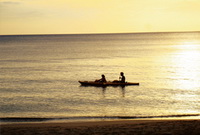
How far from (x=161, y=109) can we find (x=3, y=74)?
24.5 m

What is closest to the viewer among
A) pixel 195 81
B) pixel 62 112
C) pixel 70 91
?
pixel 62 112

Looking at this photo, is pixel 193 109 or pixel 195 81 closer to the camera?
pixel 193 109

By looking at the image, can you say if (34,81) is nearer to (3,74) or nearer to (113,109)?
(3,74)

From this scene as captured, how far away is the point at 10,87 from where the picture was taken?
102ft

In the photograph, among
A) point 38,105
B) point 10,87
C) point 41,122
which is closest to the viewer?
Result: point 41,122

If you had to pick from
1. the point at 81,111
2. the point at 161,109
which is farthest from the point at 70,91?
the point at 161,109

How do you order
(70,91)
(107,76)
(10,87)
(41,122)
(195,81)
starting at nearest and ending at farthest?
1. (41,122)
2. (70,91)
3. (10,87)
4. (195,81)
5. (107,76)

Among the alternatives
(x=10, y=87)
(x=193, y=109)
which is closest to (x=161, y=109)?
(x=193, y=109)

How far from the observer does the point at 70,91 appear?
2895cm

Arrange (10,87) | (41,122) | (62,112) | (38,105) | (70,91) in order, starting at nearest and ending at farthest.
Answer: (41,122)
(62,112)
(38,105)
(70,91)
(10,87)

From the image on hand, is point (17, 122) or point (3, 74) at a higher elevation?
point (3, 74)

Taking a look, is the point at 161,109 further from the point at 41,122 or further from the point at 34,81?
the point at 34,81

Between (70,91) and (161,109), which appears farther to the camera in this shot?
(70,91)

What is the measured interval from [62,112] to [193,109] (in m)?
8.62
